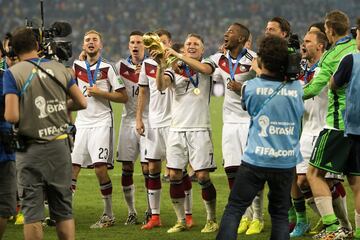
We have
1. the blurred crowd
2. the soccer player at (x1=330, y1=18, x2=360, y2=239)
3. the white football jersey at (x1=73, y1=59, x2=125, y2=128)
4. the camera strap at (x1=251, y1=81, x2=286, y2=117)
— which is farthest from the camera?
the blurred crowd

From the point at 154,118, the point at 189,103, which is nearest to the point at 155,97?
the point at 154,118

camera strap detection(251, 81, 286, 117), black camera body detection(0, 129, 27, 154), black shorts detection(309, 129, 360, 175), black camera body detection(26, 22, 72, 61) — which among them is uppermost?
black camera body detection(26, 22, 72, 61)

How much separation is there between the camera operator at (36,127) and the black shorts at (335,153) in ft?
8.36

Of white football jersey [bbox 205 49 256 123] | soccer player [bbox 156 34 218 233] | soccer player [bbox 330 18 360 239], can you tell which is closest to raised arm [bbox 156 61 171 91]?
soccer player [bbox 156 34 218 233]

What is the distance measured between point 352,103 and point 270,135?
1280 millimetres

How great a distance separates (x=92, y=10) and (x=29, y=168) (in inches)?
1578

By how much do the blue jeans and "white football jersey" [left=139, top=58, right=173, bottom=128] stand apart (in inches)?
140

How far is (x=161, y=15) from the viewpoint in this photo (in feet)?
157

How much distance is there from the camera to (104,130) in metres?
11.7

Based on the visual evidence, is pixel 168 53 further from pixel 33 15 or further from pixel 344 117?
pixel 33 15

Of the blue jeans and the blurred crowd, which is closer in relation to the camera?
the blue jeans

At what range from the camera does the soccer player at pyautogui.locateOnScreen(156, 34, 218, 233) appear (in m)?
10.9

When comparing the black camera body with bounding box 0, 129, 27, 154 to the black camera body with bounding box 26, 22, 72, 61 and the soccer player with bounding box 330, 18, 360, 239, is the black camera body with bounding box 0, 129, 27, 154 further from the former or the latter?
the soccer player with bounding box 330, 18, 360, 239

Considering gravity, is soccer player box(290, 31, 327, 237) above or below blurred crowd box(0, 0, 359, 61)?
below
